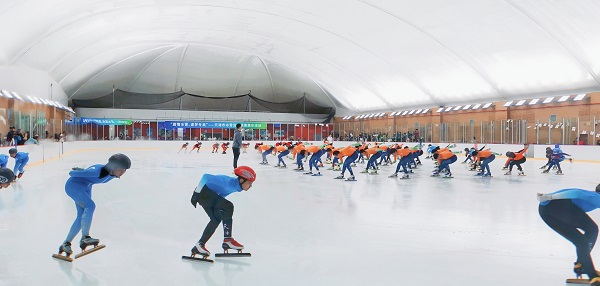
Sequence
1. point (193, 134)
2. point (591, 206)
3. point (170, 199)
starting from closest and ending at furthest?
point (591, 206)
point (170, 199)
point (193, 134)

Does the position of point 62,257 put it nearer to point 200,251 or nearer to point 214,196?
point 200,251

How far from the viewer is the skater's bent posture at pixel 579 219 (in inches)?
132

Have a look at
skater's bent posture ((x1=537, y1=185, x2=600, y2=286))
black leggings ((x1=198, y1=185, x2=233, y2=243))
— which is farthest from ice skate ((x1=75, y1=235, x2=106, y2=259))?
skater's bent posture ((x1=537, y1=185, x2=600, y2=286))

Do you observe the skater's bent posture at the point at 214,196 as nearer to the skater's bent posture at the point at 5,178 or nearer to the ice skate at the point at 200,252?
the ice skate at the point at 200,252

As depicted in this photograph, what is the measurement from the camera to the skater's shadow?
11.0 ft

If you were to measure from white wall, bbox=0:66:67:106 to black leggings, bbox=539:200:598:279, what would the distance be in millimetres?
19760

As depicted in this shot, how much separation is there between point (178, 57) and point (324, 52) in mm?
15595

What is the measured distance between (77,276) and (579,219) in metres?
3.81

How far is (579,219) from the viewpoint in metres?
3.40

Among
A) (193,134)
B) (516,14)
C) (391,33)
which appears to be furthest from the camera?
(193,134)

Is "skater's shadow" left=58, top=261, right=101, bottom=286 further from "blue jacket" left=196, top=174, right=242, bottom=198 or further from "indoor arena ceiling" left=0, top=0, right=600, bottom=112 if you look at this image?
"indoor arena ceiling" left=0, top=0, right=600, bottom=112

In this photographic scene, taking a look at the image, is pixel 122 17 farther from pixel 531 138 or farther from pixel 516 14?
pixel 531 138

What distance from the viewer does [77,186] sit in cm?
404

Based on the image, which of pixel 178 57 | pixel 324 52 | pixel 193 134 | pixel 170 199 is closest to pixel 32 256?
pixel 170 199
